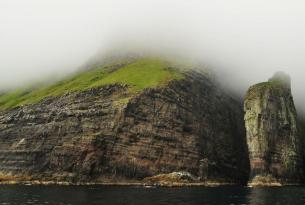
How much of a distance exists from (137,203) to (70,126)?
337 feet

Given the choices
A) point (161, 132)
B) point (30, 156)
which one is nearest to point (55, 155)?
point (30, 156)

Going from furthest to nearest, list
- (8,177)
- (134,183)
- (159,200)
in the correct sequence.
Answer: (8,177)
(134,183)
(159,200)

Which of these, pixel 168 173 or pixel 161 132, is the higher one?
pixel 161 132

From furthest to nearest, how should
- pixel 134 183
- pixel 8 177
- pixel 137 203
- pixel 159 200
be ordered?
pixel 8 177, pixel 134 183, pixel 159 200, pixel 137 203

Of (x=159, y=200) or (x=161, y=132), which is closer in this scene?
(x=159, y=200)

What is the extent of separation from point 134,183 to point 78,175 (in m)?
22.3

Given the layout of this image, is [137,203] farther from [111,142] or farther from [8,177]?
[8,177]

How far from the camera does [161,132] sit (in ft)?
648

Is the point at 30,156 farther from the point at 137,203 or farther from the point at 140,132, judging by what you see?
the point at 137,203

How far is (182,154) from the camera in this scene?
196 metres

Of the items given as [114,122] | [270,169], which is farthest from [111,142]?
[270,169]

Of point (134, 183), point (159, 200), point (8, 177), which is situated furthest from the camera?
point (8, 177)

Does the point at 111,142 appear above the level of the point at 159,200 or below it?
above

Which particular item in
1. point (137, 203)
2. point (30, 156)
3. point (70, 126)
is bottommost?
point (137, 203)
